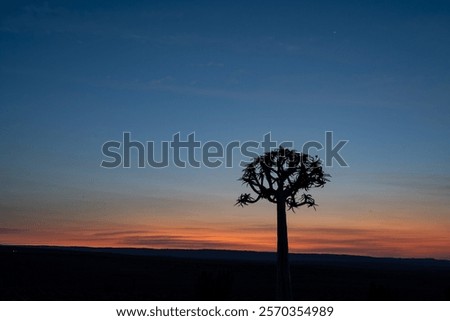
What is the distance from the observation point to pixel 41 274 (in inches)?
1695

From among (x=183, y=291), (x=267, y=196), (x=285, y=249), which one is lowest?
(x=183, y=291)
